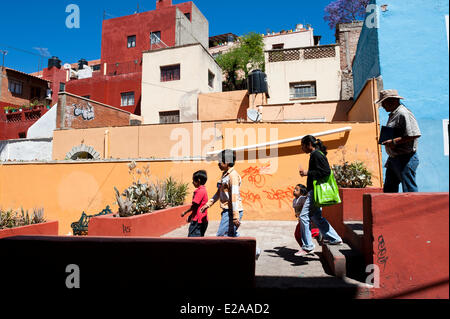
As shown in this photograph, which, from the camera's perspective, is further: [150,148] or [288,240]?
[150,148]

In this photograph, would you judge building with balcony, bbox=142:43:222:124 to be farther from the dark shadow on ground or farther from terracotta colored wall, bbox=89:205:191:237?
the dark shadow on ground

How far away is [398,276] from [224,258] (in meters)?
1.70

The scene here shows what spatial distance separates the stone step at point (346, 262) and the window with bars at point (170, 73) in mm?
17625

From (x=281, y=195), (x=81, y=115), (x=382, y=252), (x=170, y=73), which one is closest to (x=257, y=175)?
(x=281, y=195)

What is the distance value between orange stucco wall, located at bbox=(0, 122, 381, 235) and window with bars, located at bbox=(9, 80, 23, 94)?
19465 millimetres

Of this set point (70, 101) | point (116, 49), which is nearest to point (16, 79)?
point (116, 49)

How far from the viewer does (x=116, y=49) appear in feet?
84.8

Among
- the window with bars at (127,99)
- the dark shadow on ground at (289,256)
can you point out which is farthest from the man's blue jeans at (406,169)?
the window with bars at (127,99)

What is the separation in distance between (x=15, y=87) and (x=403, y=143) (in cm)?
3020

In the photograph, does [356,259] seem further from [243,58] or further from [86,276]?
[243,58]

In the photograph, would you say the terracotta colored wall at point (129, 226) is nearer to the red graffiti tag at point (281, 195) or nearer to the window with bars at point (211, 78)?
the red graffiti tag at point (281, 195)

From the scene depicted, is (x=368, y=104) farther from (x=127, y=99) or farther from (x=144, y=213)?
(x=127, y=99)

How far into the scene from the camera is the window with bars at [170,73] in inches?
757

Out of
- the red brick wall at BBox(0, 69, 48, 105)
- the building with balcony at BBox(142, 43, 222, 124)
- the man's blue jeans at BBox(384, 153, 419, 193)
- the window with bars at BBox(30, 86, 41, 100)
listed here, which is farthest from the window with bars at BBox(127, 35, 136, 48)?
the man's blue jeans at BBox(384, 153, 419, 193)
